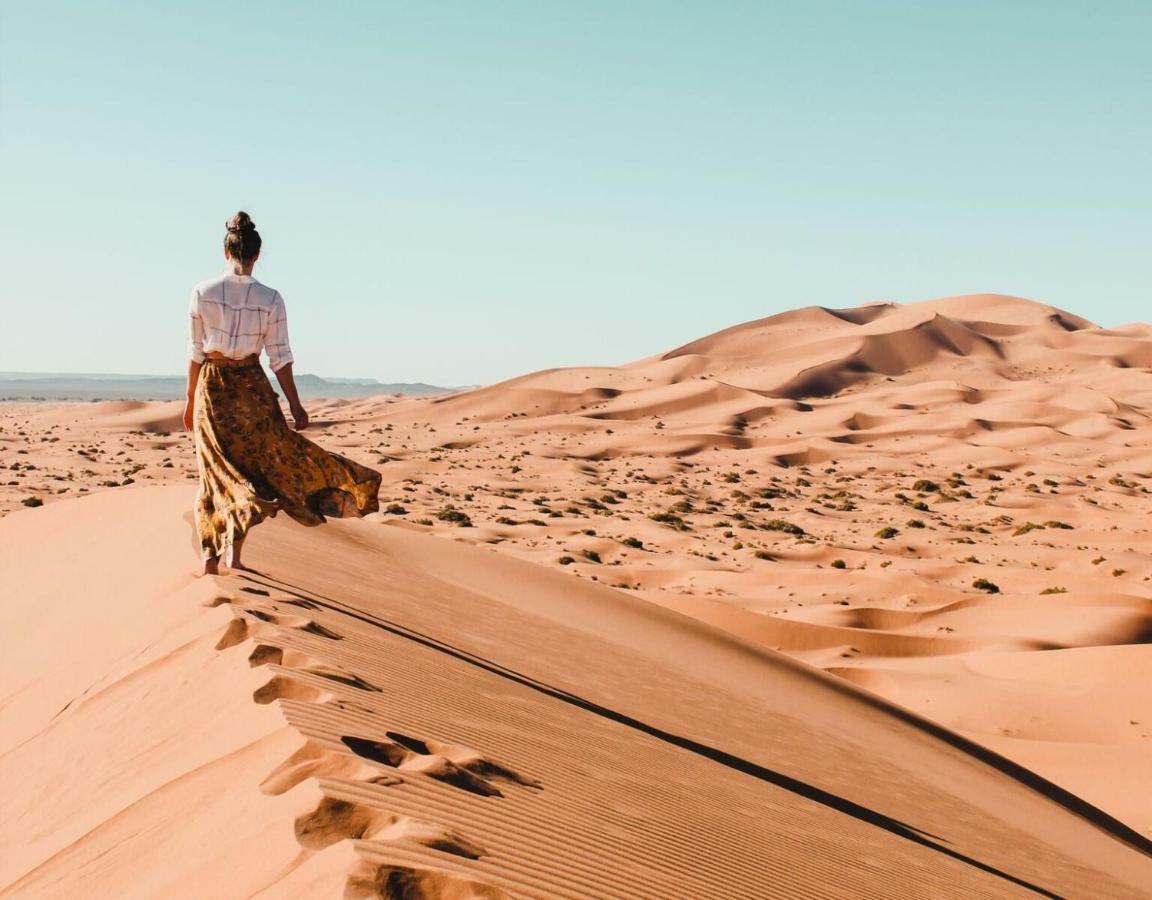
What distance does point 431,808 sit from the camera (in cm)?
287

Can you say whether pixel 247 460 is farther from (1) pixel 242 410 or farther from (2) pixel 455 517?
(2) pixel 455 517

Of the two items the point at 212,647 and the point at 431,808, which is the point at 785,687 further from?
the point at 431,808

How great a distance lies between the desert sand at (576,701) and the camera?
297 centimetres

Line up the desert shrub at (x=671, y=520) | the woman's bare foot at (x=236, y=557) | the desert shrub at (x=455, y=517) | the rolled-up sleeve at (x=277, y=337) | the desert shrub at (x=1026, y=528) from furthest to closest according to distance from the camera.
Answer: the desert shrub at (x=1026, y=528) → the desert shrub at (x=671, y=520) → the desert shrub at (x=455, y=517) → the woman's bare foot at (x=236, y=557) → the rolled-up sleeve at (x=277, y=337)

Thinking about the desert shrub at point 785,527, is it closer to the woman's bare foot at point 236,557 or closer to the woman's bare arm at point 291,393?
the woman's bare foot at point 236,557

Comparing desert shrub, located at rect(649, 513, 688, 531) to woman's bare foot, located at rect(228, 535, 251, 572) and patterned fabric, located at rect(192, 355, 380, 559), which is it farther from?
patterned fabric, located at rect(192, 355, 380, 559)

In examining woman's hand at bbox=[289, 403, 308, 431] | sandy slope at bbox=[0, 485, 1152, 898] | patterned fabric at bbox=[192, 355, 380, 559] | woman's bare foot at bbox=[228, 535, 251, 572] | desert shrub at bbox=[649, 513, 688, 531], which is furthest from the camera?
desert shrub at bbox=[649, 513, 688, 531]

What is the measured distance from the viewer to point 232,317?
536 centimetres

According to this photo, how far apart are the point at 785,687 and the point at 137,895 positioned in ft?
24.6

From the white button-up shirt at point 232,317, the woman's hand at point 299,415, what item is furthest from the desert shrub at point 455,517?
the white button-up shirt at point 232,317

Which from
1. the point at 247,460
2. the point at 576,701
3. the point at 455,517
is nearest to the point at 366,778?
the point at 247,460

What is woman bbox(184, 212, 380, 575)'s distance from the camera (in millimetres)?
5352

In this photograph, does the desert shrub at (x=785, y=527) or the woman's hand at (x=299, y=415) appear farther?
the desert shrub at (x=785, y=527)

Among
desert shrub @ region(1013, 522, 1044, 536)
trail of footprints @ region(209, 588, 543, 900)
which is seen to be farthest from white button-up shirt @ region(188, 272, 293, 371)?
desert shrub @ region(1013, 522, 1044, 536)
